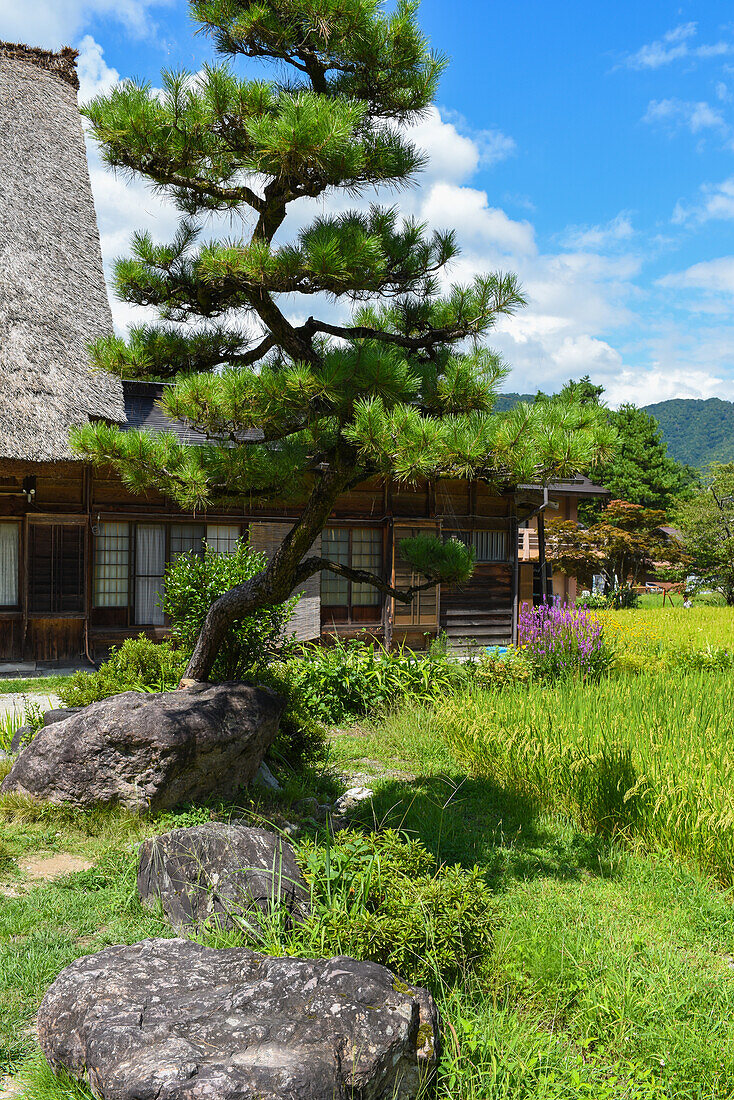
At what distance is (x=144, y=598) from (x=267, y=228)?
725cm

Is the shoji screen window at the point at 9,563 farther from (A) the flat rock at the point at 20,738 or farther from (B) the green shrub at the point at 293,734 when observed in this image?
(B) the green shrub at the point at 293,734

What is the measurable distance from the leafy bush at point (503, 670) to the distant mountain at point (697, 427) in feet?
315

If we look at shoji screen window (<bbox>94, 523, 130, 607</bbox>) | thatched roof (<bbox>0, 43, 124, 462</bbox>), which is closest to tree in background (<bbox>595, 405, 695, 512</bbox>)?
thatched roof (<bbox>0, 43, 124, 462</bbox>)

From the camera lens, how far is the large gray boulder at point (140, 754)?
A: 4.52 meters

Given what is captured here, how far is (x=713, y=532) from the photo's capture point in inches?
806

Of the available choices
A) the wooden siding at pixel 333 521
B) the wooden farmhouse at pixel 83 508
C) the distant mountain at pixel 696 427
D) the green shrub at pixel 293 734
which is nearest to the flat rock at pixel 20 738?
the green shrub at pixel 293 734

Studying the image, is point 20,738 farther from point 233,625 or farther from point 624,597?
point 624,597

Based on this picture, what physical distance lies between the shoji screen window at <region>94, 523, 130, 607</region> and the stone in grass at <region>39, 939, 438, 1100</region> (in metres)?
8.64

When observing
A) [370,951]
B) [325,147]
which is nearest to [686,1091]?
[370,951]

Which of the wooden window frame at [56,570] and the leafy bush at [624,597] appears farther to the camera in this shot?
the leafy bush at [624,597]

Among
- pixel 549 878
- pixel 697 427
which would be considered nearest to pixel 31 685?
pixel 549 878

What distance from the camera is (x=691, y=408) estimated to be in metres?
117

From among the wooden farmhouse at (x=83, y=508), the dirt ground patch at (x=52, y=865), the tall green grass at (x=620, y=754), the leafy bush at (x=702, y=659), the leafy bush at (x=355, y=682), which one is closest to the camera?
the dirt ground patch at (x=52, y=865)

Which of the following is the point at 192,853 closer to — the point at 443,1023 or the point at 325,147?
the point at 443,1023
